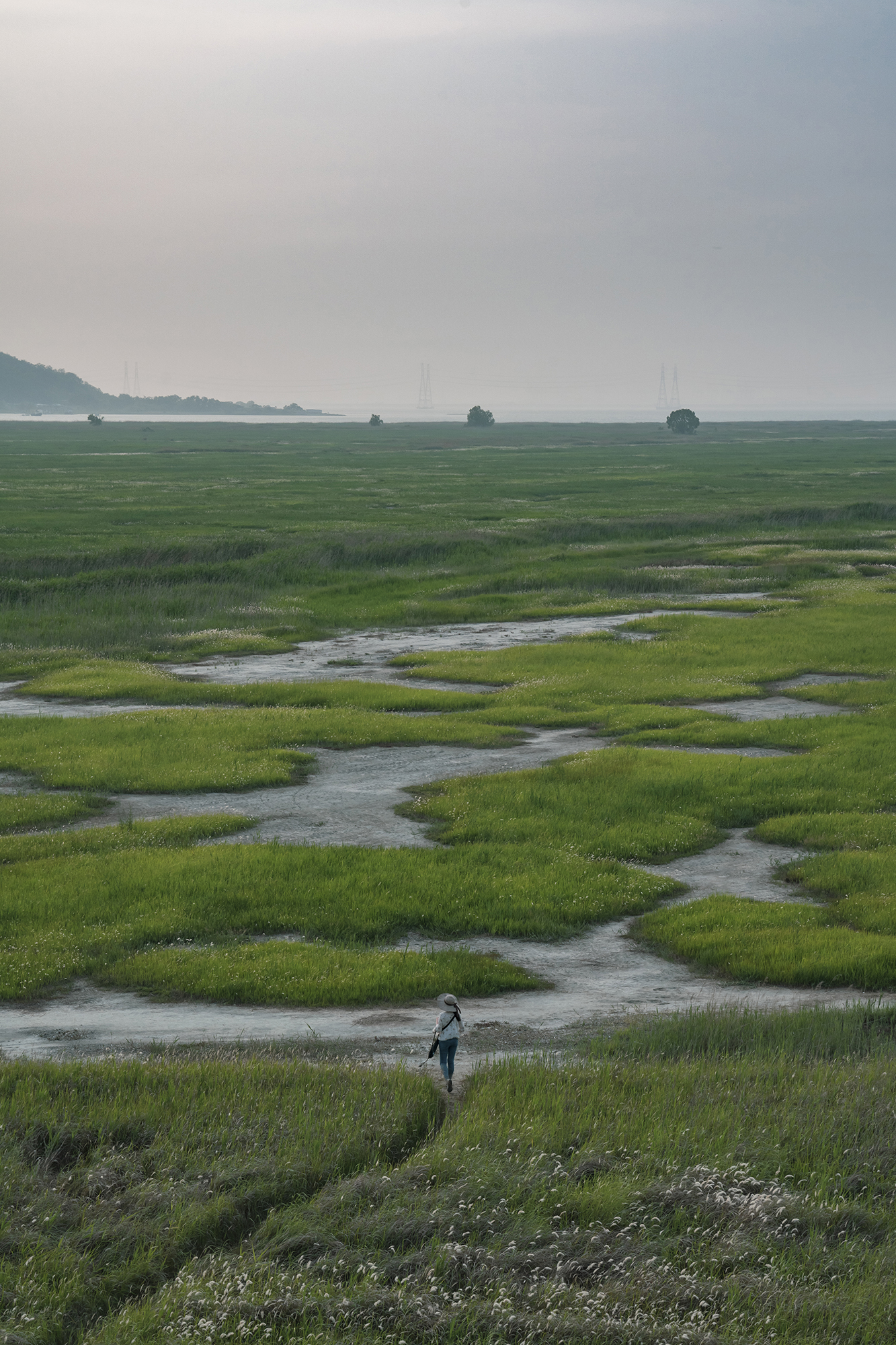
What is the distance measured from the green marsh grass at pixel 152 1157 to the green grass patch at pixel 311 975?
2.76 m

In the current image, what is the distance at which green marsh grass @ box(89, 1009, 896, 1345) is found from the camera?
8.95 metres

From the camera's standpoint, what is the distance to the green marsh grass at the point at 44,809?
2350 cm

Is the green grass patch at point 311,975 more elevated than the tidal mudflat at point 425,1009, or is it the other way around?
the green grass patch at point 311,975

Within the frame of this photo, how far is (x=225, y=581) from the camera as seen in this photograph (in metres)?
58.0

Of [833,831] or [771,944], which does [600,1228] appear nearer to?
[771,944]

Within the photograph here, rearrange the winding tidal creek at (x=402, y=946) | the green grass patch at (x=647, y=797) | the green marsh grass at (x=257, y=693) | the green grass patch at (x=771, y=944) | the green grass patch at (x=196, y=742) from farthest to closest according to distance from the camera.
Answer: the green marsh grass at (x=257, y=693) < the green grass patch at (x=196, y=742) < the green grass patch at (x=647, y=797) < the green grass patch at (x=771, y=944) < the winding tidal creek at (x=402, y=946)

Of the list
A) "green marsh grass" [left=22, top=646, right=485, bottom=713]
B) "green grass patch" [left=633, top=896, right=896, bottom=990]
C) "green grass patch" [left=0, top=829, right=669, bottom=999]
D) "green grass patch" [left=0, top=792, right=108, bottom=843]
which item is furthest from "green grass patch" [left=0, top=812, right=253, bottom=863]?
"green marsh grass" [left=22, top=646, right=485, bottom=713]

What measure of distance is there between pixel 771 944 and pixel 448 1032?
6760 millimetres

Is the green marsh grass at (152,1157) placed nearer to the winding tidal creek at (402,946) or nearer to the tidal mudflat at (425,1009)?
the tidal mudflat at (425,1009)

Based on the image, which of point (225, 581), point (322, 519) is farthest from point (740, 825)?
point (322, 519)

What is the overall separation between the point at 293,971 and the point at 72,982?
2.83 meters

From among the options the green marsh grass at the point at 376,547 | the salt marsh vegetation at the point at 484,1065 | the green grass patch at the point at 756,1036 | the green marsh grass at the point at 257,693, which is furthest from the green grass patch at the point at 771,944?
the green marsh grass at the point at 376,547

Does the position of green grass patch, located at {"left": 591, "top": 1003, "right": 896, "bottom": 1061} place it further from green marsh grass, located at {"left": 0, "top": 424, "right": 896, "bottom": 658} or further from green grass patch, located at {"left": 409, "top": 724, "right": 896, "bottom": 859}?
green marsh grass, located at {"left": 0, "top": 424, "right": 896, "bottom": 658}

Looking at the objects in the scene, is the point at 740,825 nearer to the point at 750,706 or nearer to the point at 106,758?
the point at 750,706
